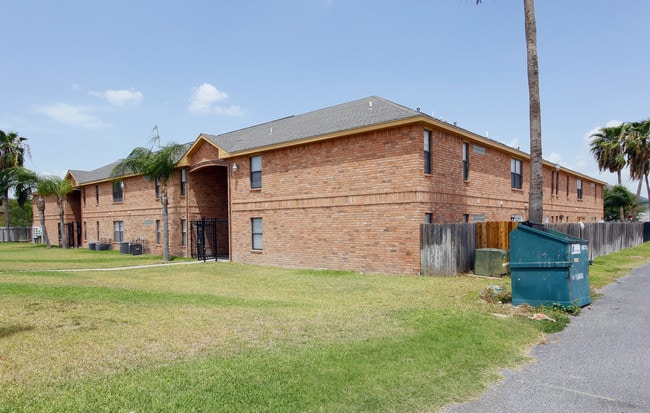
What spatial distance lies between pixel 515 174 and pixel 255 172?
43.3 feet

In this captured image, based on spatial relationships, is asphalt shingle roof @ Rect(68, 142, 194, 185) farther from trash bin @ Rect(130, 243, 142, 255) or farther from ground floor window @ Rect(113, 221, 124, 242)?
trash bin @ Rect(130, 243, 142, 255)

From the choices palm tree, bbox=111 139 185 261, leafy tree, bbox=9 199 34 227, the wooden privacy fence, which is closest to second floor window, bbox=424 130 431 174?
the wooden privacy fence

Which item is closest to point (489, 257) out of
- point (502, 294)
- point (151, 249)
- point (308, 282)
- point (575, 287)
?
point (502, 294)

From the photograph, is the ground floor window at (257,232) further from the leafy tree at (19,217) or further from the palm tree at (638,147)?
the leafy tree at (19,217)

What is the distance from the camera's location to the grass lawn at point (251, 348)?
4.38 meters

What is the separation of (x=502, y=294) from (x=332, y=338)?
544 cm

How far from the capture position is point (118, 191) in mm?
30641

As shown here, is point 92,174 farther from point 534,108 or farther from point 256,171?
point 534,108

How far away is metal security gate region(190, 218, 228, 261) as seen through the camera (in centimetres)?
2350

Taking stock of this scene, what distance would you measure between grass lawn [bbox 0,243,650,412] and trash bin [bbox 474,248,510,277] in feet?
9.55

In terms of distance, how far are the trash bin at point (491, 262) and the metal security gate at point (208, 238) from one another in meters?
14.0

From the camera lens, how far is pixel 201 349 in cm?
596

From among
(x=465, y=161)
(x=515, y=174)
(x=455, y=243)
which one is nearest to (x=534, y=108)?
(x=455, y=243)

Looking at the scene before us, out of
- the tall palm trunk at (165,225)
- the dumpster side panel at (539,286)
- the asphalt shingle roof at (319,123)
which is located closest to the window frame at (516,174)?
the asphalt shingle roof at (319,123)
